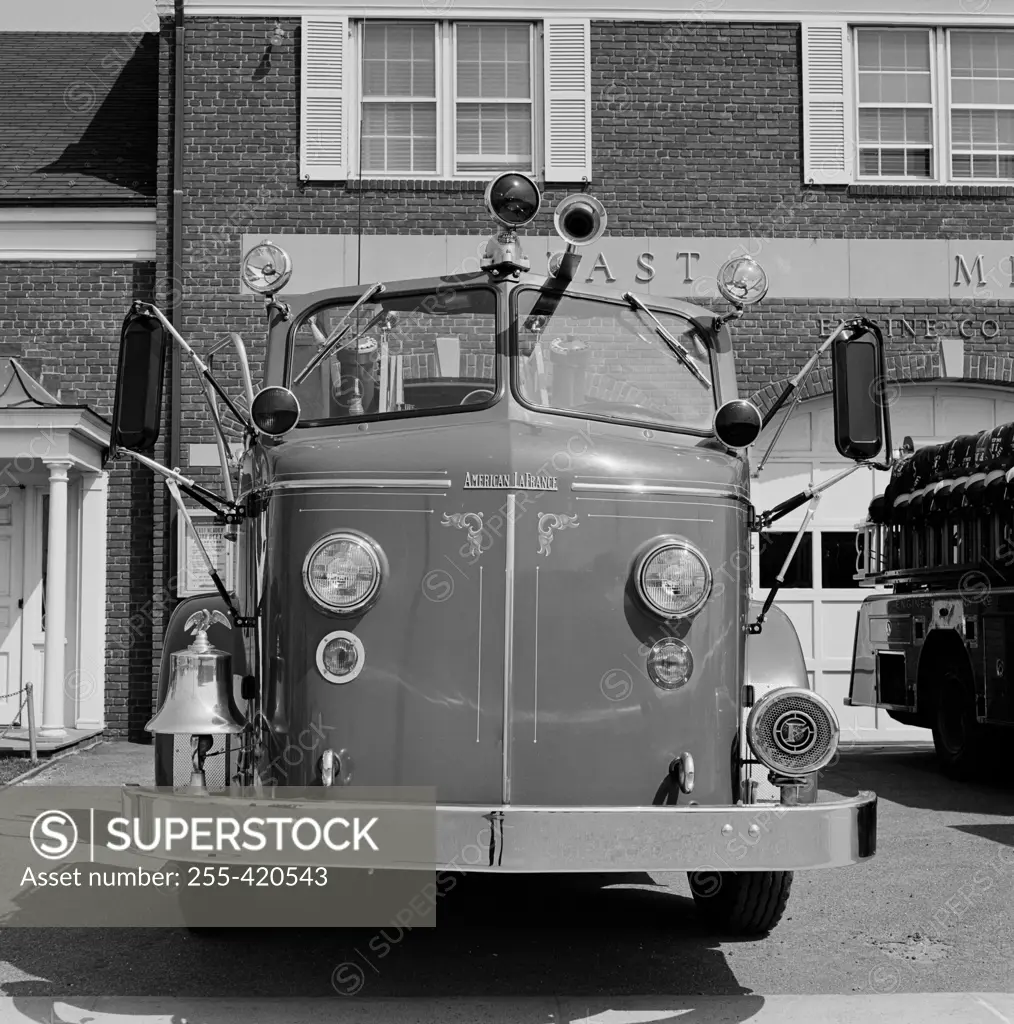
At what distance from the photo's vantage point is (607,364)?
512 cm

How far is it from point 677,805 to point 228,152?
9389 millimetres

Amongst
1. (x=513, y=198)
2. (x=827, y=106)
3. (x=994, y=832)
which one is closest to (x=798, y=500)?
(x=513, y=198)

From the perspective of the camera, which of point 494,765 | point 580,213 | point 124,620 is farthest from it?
point 124,620

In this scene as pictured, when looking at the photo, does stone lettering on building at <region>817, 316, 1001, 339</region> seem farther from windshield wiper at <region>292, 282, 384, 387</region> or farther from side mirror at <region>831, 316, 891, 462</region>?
windshield wiper at <region>292, 282, 384, 387</region>

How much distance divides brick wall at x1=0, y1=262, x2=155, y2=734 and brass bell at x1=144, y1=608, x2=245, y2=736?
7.92 meters

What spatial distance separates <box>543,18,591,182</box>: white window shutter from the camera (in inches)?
486

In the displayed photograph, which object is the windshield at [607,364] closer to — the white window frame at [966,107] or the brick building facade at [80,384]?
the brick building facade at [80,384]

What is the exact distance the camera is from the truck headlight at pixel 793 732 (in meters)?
4.43

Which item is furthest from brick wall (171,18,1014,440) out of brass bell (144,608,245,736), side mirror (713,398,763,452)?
brass bell (144,608,245,736)

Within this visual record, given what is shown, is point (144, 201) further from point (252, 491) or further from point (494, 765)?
point (494, 765)

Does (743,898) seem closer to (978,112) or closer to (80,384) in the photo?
(80,384)

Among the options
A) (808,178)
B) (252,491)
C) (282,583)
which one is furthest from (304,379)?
(808,178)

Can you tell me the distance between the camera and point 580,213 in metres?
4.80

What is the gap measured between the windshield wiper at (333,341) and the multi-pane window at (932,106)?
8.62 m
